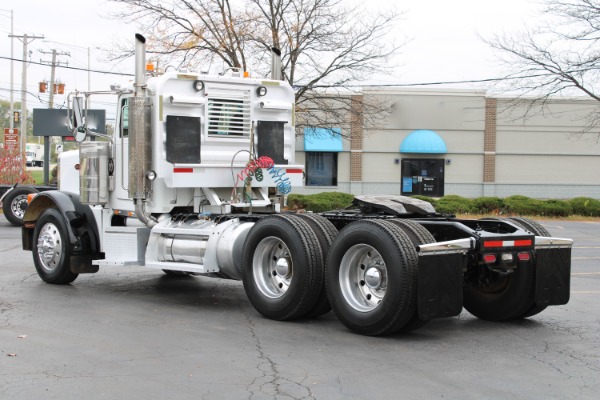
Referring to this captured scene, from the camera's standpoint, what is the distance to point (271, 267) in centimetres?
890

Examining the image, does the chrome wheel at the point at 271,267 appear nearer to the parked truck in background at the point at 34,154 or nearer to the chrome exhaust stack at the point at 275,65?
the chrome exhaust stack at the point at 275,65

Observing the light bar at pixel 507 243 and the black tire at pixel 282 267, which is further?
the black tire at pixel 282 267

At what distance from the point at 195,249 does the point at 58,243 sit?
8.19ft

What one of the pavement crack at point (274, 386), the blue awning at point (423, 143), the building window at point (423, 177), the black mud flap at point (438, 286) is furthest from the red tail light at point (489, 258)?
the building window at point (423, 177)

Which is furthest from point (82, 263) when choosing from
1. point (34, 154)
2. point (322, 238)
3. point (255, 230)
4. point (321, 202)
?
point (34, 154)

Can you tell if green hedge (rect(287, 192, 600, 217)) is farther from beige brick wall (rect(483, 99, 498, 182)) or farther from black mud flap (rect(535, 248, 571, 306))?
black mud flap (rect(535, 248, 571, 306))

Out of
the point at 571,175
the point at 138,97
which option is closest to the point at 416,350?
the point at 138,97

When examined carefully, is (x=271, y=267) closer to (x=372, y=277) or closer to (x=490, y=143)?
(x=372, y=277)

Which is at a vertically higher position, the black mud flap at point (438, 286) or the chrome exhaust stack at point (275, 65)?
the chrome exhaust stack at point (275, 65)

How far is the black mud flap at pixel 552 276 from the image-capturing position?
26.8 ft

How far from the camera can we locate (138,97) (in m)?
10.0

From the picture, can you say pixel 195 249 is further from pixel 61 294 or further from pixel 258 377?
pixel 258 377

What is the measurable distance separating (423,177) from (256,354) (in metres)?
35.9

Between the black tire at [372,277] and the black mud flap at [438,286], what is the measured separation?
0.47 feet
